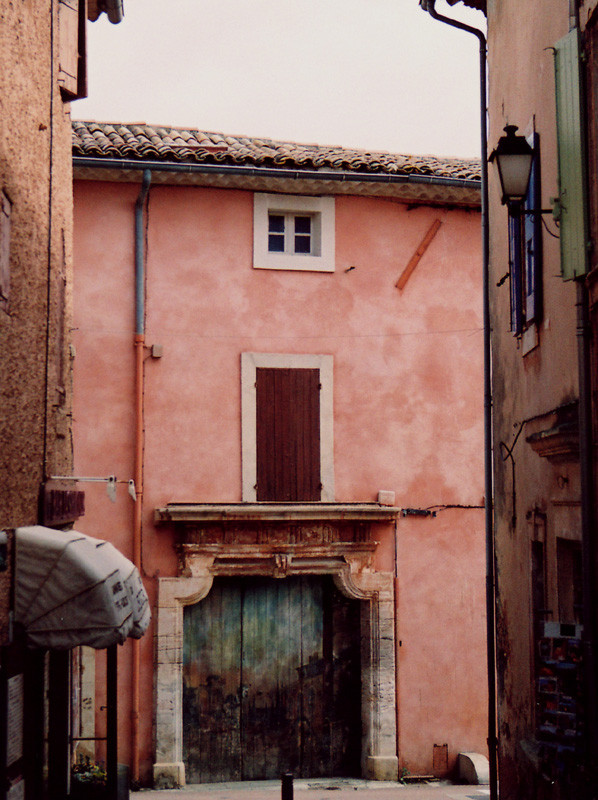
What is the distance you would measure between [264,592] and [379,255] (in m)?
4.86

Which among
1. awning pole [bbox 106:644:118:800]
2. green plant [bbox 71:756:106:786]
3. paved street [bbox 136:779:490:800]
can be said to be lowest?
paved street [bbox 136:779:490:800]

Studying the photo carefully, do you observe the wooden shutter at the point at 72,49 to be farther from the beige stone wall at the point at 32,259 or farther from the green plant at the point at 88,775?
the green plant at the point at 88,775

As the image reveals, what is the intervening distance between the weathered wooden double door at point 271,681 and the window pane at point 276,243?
177 inches

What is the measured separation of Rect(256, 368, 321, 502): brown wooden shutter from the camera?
45.2 feet

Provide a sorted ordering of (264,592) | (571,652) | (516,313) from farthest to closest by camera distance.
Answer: (264,592) < (516,313) < (571,652)

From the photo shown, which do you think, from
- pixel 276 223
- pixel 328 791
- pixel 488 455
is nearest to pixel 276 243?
pixel 276 223

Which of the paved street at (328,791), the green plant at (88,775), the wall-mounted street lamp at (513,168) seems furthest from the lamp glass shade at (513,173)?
the paved street at (328,791)

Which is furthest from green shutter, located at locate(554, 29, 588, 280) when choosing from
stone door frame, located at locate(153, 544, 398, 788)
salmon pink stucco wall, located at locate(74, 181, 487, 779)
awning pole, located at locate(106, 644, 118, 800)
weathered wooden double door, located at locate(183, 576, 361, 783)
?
weathered wooden double door, located at locate(183, 576, 361, 783)

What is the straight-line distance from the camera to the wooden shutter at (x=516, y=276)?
29.3 ft

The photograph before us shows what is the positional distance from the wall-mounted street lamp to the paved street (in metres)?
7.56

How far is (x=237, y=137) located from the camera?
15422 mm

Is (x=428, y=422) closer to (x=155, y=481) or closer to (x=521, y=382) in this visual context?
(x=155, y=481)

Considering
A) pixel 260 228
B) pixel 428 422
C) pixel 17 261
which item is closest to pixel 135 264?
pixel 260 228

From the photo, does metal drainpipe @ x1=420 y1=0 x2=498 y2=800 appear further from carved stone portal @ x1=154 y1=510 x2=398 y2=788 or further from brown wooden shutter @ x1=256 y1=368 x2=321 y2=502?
brown wooden shutter @ x1=256 y1=368 x2=321 y2=502
